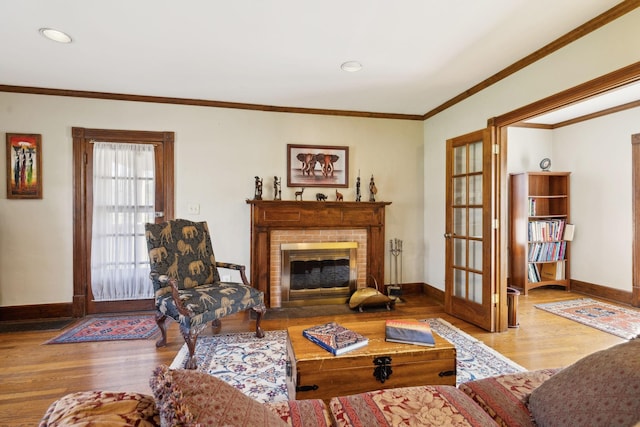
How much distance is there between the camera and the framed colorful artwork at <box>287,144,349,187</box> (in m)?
3.99

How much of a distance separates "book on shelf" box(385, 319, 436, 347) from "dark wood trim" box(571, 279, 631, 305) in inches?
145

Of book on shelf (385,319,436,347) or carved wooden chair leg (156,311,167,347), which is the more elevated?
book on shelf (385,319,436,347)

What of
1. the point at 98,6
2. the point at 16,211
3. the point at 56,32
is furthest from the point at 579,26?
the point at 16,211

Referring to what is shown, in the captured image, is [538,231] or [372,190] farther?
[538,231]

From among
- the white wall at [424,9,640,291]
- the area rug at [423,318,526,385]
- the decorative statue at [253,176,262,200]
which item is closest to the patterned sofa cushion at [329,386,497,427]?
the area rug at [423,318,526,385]

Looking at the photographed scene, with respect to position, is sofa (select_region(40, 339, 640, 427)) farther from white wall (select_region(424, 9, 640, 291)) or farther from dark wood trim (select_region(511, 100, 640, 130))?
dark wood trim (select_region(511, 100, 640, 130))

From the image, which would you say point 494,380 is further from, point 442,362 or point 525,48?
point 525,48

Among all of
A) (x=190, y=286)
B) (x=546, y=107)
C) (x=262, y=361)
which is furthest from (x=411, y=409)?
(x=546, y=107)

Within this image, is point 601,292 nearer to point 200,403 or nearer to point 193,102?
point 200,403

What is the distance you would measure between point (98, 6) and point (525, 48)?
3.10 metres

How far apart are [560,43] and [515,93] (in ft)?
1.67

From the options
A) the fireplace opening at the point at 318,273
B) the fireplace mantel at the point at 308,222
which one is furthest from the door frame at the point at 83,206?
the fireplace opening at the point at 318,273

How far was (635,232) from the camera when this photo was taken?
3814mm

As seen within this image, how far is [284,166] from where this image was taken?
3982 mm
